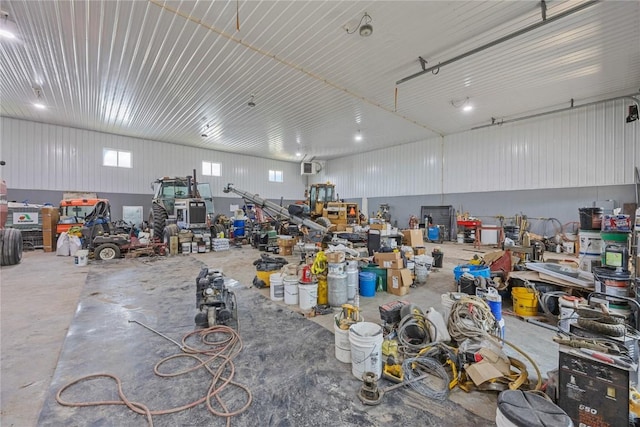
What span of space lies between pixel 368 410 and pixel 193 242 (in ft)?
24.8

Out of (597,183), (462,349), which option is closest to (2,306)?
(462,349)

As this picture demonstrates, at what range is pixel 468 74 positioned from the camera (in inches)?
233

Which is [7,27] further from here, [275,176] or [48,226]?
[275,176]

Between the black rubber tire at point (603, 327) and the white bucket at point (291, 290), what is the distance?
9.40 feet

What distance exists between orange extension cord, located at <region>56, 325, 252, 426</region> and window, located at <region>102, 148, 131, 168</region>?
38.3 ft

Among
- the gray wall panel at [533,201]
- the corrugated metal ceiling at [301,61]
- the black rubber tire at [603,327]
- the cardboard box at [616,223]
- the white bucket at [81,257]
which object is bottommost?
the white bucket at [81,257]

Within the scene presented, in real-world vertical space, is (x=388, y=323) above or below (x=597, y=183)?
below

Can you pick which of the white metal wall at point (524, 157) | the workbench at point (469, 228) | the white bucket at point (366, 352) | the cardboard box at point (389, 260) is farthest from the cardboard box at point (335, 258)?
the white metal wall at point (524, 157)

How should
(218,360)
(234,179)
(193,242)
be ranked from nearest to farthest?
(218,360)
(193,242)
(234,179)

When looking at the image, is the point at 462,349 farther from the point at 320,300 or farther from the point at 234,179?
the point at 234,179

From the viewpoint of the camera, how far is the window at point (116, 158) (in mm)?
10602

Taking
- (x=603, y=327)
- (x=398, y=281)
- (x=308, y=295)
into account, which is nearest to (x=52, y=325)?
(x=308, y=295)

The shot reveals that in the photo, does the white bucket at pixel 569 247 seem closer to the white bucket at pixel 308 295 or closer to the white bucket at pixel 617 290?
the white bucket at pixel 617 290

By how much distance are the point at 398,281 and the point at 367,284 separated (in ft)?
1.73
